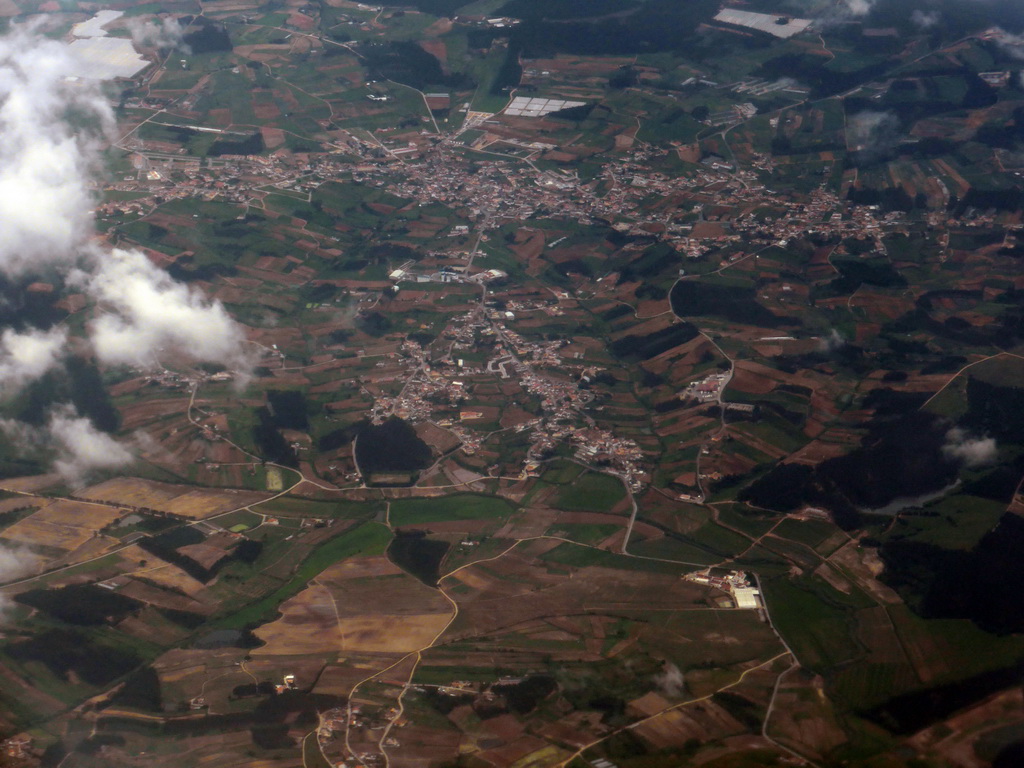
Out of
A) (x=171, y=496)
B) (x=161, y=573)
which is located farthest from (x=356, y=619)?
(x=171, y=496)

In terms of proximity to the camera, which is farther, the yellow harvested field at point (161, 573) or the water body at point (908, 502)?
the water body at point (908, 502)

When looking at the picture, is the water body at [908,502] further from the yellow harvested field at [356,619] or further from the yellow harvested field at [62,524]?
the yellow harvested field at [62,524]

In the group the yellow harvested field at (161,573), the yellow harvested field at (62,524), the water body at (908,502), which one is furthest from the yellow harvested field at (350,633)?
the water body at (908,502)

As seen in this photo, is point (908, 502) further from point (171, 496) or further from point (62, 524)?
point (62, 524)

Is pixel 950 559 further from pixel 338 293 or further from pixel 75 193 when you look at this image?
pixel 75 193

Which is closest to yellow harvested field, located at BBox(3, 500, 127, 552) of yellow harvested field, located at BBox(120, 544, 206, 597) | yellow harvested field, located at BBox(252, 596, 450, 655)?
yellow harvested field, located at BBox(120, 544, 206, 597)

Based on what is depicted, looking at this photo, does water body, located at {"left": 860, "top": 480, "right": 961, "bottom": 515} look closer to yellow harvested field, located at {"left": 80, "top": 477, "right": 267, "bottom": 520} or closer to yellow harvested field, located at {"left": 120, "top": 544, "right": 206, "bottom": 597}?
yellow harvested field, located at {"left": 80, "top": 477, "right": 267, "bottom": 520}
